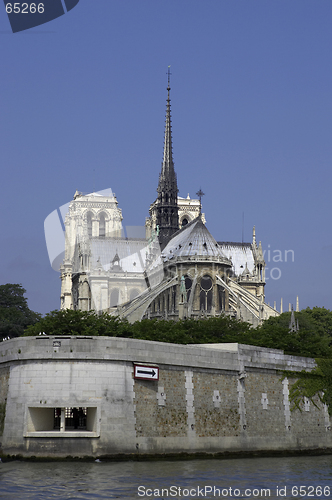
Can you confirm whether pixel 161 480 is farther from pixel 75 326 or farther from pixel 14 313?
pixel 14 313

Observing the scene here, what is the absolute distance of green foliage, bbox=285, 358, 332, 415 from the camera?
179 ft

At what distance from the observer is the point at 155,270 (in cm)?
12600

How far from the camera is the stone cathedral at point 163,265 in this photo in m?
111

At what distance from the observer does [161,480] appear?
35.2m

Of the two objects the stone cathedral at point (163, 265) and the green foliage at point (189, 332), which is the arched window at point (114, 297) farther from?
the green foliage at point (189, 332)

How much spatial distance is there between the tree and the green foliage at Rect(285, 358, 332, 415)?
4769cm

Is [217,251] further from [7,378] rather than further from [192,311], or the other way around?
[7,378]

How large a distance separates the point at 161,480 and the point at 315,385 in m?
23.8

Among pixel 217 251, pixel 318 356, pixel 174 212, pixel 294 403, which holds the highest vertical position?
pixel 174 212

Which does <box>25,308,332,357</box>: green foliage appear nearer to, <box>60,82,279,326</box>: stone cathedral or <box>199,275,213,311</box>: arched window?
<box>60,82,279,326</box>: stone cathedral

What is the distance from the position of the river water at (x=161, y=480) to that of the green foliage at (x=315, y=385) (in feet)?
37.2

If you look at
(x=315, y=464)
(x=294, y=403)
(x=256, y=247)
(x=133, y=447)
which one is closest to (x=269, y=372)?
(x=294, y=403)

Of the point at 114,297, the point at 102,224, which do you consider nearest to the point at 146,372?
the point at 114,297

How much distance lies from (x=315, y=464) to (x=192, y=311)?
208 ft
